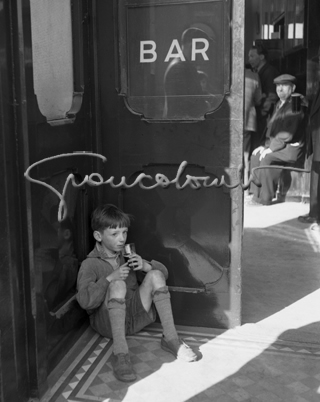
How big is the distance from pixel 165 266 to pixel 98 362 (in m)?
0.83

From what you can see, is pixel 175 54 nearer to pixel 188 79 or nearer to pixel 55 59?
pixel 188 79

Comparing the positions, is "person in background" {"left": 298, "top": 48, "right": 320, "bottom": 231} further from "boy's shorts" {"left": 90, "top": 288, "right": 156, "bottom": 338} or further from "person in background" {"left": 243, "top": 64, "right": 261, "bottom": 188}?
"boy's shorts" {"left": 90, "top": 288, "right": 156, "bottom": 338}

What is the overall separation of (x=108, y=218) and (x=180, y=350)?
2.95 feet

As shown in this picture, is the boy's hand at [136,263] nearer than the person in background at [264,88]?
Yes

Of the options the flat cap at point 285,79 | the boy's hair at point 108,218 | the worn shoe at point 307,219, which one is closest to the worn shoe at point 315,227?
the worn shoe at point 307,219

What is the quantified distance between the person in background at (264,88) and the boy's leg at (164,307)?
5.44 meters

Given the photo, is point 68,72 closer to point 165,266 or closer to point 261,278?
point 165,266

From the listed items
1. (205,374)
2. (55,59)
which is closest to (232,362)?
(205,374)

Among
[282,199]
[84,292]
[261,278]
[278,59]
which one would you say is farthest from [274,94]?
[84,292]

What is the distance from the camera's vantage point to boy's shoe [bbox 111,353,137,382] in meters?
3.36

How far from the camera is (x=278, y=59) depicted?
8922mm

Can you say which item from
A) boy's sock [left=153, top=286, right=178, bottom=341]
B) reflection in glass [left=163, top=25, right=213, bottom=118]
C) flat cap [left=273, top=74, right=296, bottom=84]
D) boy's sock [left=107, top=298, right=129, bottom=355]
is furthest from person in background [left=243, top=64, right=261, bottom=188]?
boy's sock [left=107, top=298, right=129, bottom=355]

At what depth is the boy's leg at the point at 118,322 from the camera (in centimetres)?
343

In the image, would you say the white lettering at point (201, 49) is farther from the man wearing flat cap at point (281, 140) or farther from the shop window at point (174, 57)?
the man wearing flat cap at point (281, 140)
